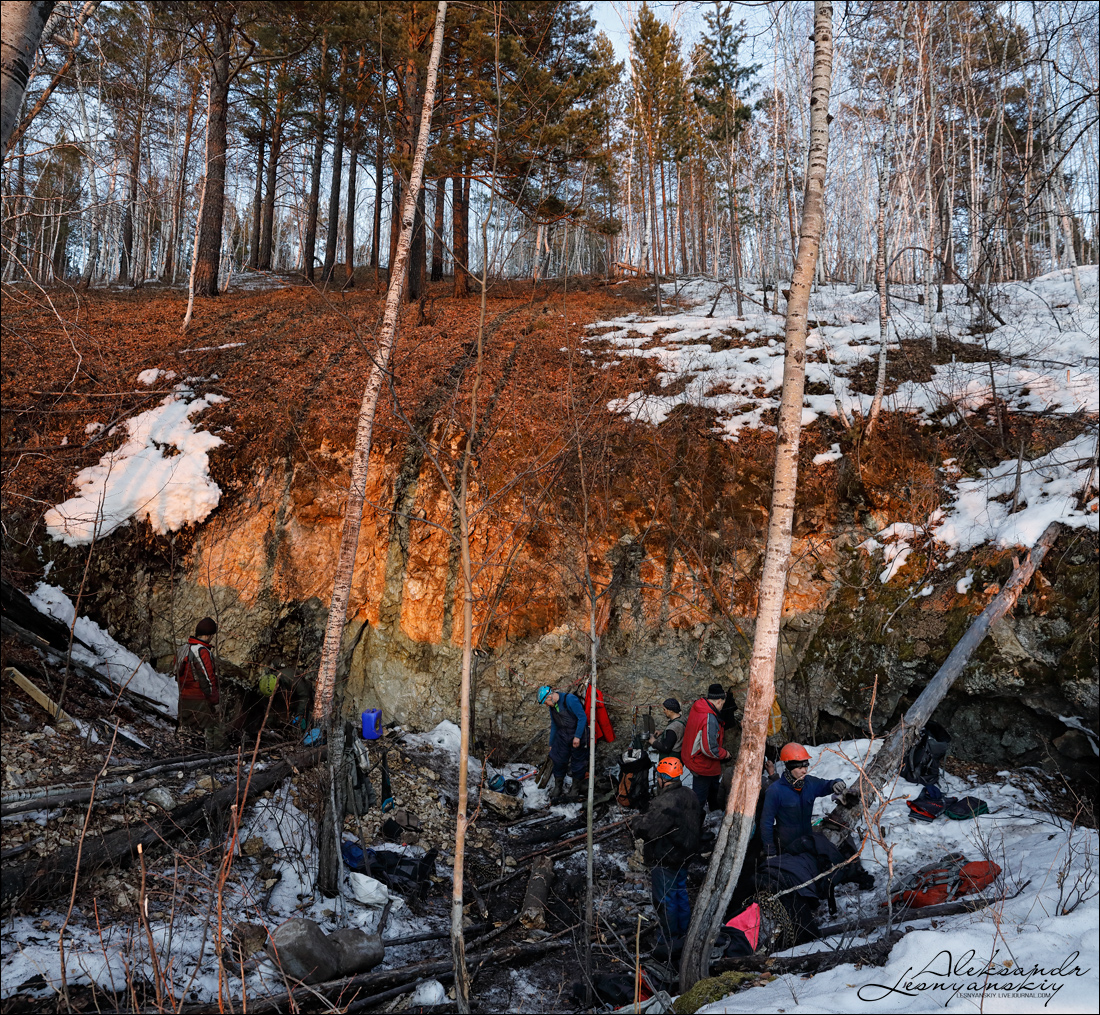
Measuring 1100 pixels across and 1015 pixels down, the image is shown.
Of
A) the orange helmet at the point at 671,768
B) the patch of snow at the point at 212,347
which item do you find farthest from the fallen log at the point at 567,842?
the patch of snow at the point at 212,347

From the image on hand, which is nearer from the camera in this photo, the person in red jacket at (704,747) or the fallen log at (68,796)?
the fallen log at (68,796)

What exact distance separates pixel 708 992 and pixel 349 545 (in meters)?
4.85

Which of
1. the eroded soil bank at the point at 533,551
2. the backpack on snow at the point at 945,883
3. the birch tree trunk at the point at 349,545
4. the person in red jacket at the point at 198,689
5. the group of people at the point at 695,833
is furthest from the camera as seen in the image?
the eroded soil bank at the point at 533,551

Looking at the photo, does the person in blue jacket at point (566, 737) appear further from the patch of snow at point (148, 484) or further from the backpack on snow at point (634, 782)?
the patch of snow at point (148, 484)

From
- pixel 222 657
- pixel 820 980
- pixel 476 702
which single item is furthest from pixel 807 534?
pixel 222 657

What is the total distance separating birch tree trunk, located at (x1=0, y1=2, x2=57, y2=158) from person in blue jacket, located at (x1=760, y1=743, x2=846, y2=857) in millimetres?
5781

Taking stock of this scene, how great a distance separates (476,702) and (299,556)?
372 cm

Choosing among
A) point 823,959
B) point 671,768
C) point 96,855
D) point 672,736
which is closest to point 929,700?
point 672,736

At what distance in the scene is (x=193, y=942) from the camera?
4.20 metres

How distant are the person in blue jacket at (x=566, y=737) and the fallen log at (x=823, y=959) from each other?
148 inches

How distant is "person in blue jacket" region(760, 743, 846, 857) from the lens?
4949 mm

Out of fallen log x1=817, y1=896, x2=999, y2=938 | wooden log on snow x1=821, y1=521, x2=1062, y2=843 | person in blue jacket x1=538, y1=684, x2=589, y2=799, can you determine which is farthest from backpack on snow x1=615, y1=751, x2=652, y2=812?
fallen log x1=817, y1=896, x2=999, y2=938

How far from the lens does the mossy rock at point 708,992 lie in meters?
3.56

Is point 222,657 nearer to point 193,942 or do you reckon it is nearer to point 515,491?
point 515,491
